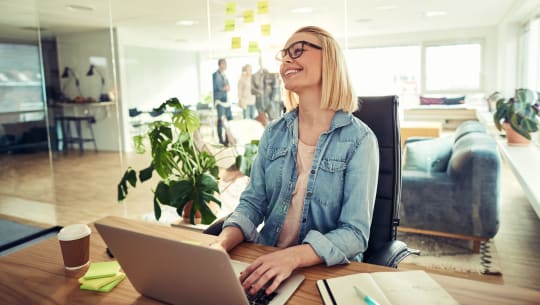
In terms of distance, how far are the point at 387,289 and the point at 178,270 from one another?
0.39 m

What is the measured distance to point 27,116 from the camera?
12.9 ft

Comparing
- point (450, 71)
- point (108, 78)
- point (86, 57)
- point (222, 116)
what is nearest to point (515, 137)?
point (222, 116)

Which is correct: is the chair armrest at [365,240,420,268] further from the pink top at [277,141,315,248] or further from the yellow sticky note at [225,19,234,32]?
the yellow sticky note at [225,19,234,32]

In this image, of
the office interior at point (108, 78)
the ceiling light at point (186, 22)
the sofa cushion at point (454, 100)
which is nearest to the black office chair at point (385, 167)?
the office interior at point (108, 78)

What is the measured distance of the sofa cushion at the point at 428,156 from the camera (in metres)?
2.99

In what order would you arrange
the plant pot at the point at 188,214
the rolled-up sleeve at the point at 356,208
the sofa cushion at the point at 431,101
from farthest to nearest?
the sofa cushion at the point at 431,101 → the plant pot at the point at 188,214 → the rolled-up sleeve at the point at 356,208

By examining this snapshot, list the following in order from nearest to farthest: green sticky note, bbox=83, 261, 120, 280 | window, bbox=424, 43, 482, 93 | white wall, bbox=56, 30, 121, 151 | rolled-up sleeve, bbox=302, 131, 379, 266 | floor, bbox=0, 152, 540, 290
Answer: green sticky note, bbox=83, 261, 120, 280
rolled-up sleeve, bbox=302, 131, 379, 266
floor, bbox=0, 152, 540, 290
white wall, bbox=56, 30, 121, 151
window, bbox=424, 43, 482, 93

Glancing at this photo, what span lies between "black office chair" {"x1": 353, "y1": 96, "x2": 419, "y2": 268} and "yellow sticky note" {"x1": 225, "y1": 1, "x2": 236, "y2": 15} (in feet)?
7.99

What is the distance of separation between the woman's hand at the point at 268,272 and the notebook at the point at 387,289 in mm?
79

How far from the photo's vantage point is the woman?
1180mm

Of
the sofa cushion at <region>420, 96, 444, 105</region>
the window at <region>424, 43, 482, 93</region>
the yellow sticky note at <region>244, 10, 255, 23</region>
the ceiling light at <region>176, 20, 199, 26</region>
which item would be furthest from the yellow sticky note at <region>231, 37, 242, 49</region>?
the window at <region>424, 43, 482, 93</region>

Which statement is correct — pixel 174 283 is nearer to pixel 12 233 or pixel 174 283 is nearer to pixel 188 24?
pixel 12 233

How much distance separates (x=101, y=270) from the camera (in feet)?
3.03

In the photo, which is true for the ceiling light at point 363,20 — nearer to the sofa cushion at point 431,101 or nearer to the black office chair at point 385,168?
the sofa cushion at point 431,101
